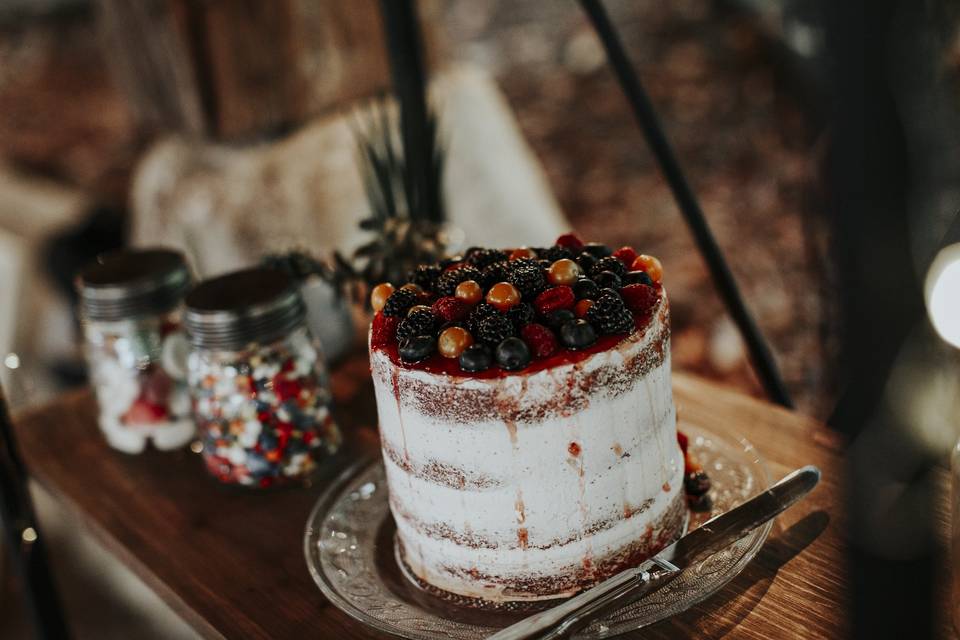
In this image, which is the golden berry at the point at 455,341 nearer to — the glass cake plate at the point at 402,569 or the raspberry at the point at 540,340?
the raspberry at the point at 540,340

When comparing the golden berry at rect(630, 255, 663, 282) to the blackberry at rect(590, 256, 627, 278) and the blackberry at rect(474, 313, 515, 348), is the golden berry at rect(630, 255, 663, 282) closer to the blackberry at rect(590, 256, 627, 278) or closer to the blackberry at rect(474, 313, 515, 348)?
the blackberry at rect(590, 256, 627, 278)

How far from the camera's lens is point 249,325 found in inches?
33.1

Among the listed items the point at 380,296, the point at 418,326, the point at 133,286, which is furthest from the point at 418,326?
the point at 133,286

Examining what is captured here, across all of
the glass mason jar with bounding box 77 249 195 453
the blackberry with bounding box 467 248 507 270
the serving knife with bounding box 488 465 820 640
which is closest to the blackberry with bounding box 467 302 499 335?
the blackberry with bounding box 467 248 507 270

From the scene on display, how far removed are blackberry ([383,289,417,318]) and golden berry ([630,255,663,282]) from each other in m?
0.19

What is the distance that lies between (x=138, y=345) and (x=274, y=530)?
0.29 m

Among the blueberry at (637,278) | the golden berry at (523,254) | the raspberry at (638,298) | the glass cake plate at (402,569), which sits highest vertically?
the golden berry at (523,254)

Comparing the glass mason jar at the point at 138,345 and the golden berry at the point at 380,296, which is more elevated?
the golden berry at the point at 380,296

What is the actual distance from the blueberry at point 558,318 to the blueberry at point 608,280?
6 centimetres

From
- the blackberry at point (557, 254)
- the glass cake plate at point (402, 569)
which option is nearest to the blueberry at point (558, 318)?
the blackberry at point (557, 254)

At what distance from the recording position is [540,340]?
0.65m

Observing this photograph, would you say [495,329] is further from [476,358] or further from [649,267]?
[649,267]

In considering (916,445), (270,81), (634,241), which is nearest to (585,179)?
(634,241)

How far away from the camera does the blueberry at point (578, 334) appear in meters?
0.65
